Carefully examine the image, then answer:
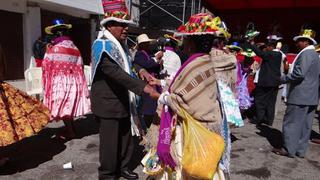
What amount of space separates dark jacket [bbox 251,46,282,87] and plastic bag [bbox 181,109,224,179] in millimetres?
5062

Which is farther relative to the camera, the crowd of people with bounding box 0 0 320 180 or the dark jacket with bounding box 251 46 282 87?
the dark jacket with bounding box 251 46 282 87

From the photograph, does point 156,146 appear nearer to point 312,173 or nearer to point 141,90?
point 141,90

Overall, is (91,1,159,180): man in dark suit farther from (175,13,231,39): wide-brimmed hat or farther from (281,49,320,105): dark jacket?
(281,49,320,105): dark jacket

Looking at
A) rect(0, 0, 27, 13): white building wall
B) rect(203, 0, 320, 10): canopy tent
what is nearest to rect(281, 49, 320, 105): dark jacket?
rect(0, 0, 27, 13): white building wall

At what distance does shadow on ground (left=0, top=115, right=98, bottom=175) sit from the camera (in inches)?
177

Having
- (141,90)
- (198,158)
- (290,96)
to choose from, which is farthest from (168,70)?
(198,158)

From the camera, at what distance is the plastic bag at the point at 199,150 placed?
8.01ft

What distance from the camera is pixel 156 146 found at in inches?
113

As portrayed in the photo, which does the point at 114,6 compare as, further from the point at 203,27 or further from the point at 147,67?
the point at 147,67

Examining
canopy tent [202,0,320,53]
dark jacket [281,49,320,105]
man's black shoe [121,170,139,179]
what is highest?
canopy tent [202,0,320,53]

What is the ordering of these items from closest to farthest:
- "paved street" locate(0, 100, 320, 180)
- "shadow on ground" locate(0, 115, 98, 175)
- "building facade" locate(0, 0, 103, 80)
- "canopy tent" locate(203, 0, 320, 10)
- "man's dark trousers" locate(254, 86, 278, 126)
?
"paved street" locate(0, 100, 320, 180) < "shadow on ground" locate(0, 115, 98, 175) < "man's dark trousers" locate(254, 86, 278, 126) < "building facade" locate(0, 0, 103, 80) < "canopy tent" locate(203, 0, 320, 10)

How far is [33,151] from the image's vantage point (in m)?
5.10

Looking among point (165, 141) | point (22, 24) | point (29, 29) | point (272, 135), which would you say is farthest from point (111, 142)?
point (22, 24)

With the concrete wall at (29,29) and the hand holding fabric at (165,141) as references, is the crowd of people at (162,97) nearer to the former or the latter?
the hand holding fabric at (165,141)
